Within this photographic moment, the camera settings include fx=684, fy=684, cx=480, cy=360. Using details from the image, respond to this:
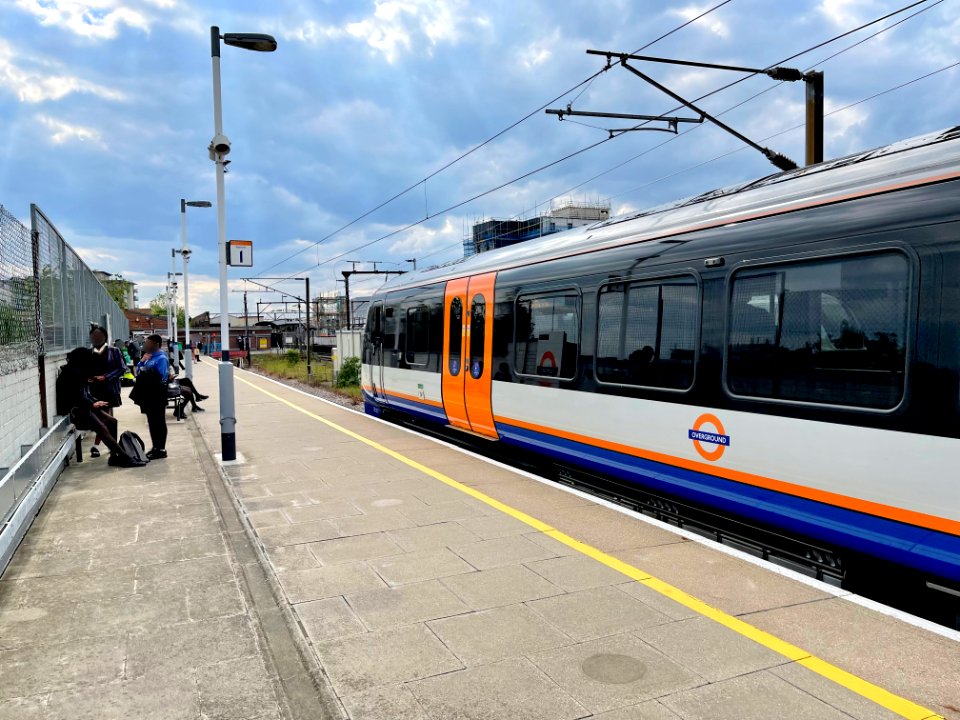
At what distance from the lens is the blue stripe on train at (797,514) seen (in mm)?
3896

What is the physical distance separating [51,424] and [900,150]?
889cm

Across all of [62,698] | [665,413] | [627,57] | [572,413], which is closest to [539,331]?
[572,413]

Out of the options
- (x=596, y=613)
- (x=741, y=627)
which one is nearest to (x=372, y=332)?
(x=596, y=613)

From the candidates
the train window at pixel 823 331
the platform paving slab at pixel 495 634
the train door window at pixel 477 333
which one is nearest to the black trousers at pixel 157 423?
the train door window at pixel 477 333

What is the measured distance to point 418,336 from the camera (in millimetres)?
11367

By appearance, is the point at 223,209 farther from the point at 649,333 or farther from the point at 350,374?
the point at 350,374

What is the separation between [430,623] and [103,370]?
6.81 meters

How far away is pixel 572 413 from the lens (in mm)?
7141

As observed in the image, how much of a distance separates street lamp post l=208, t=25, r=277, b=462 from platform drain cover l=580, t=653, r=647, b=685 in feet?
22.0

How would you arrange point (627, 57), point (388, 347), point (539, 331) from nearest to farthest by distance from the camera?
point (539, 331) → point (627, 57) → point (388, 347)

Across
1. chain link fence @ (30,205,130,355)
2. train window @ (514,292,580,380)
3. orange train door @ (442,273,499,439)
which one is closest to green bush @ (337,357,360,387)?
chain link fence @ (30,205,130,355)

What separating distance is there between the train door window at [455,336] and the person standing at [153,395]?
3.95 meters

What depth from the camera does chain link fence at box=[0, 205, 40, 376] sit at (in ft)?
19.7

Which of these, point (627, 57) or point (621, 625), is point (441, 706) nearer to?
point (621, 625)
